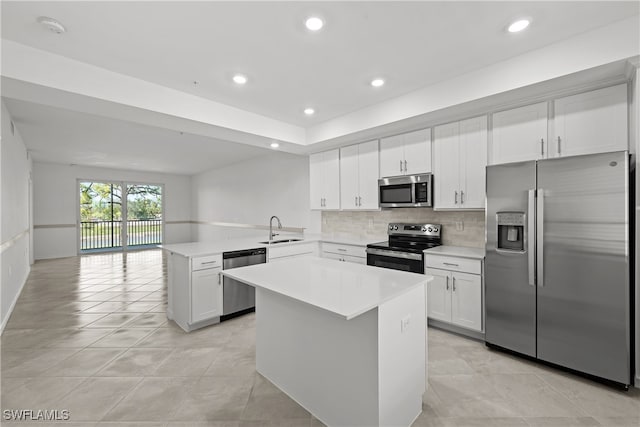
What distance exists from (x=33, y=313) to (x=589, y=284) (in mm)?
6183

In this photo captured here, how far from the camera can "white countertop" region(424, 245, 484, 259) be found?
3.01m

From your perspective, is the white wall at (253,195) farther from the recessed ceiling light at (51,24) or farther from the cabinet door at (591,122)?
the recessed ceiling light at (51,24)

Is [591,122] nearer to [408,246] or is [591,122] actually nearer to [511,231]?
[511,231]

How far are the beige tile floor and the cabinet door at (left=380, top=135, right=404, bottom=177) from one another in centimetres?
210

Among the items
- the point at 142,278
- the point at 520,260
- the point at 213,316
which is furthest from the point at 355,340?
the point at 142,278

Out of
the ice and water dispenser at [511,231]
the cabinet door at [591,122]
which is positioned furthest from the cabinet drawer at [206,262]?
the cabinet door at [591,122]

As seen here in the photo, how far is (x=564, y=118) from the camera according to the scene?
8.52ft

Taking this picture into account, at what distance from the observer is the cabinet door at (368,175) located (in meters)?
4.18

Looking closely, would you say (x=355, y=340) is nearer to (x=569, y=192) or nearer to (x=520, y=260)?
(x=520, y=260)

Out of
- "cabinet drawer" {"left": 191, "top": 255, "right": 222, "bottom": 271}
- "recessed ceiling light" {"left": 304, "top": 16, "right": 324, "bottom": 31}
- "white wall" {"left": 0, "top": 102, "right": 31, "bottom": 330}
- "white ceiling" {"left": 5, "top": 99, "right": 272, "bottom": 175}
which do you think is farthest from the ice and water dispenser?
"white wall" {"left": 0, "top": 102, "right": 31, "bottom": 330}

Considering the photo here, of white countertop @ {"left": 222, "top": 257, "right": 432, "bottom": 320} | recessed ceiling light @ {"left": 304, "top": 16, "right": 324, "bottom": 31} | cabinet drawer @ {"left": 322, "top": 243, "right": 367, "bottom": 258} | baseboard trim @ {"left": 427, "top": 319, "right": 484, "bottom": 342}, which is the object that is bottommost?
baseboard trim @ {"left": 427, "top": 319, "right": 484, "bottom": 342}

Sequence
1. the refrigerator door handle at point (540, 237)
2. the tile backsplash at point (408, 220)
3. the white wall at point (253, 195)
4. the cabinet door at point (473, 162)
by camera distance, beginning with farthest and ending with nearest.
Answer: the white wall at point (253, 195)
the tile backsplash at point (408, 220)
the cabinet door at point (473, 162)
the refrigerator door handle at point (540, 237)

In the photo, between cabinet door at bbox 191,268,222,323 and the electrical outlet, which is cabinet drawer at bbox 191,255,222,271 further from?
the electrical outlet

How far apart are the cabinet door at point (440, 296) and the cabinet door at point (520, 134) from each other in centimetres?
135
